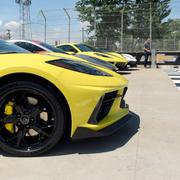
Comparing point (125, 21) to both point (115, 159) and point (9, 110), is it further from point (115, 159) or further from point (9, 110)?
point (115, 159)

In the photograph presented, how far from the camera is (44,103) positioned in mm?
4258

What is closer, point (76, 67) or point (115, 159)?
point (115, 159)

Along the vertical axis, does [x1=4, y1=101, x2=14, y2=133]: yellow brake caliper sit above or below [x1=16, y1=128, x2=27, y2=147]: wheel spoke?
above

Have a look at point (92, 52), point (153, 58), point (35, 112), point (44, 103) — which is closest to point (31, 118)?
point (35, 112)

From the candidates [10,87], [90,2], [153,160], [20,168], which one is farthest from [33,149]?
[90,2]

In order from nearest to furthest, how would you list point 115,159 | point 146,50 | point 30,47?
point 115,159 < point 30,47 < point 146,50

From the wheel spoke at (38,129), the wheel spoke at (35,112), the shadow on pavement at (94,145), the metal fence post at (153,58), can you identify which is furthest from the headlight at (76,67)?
the metal fence post at (153,58)

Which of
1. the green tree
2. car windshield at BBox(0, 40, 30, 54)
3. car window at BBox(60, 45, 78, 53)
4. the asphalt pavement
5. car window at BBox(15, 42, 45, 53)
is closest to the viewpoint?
the asphalt pavement

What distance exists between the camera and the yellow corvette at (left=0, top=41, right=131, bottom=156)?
164 inches

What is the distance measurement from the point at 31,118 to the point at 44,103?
20 centimetres

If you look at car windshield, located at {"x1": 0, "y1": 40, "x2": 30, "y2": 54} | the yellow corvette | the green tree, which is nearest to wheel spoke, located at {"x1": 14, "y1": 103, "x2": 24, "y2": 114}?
the yellow corvette

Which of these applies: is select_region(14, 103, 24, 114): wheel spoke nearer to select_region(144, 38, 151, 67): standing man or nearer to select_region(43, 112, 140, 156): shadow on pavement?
select_region(43, 112, 140, 156): shadow on pavement

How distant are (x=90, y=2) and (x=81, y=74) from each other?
39.5 metres

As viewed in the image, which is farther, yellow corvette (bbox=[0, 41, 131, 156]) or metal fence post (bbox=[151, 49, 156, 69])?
metal fence post (bbox=[151, 49, 156, 69])
